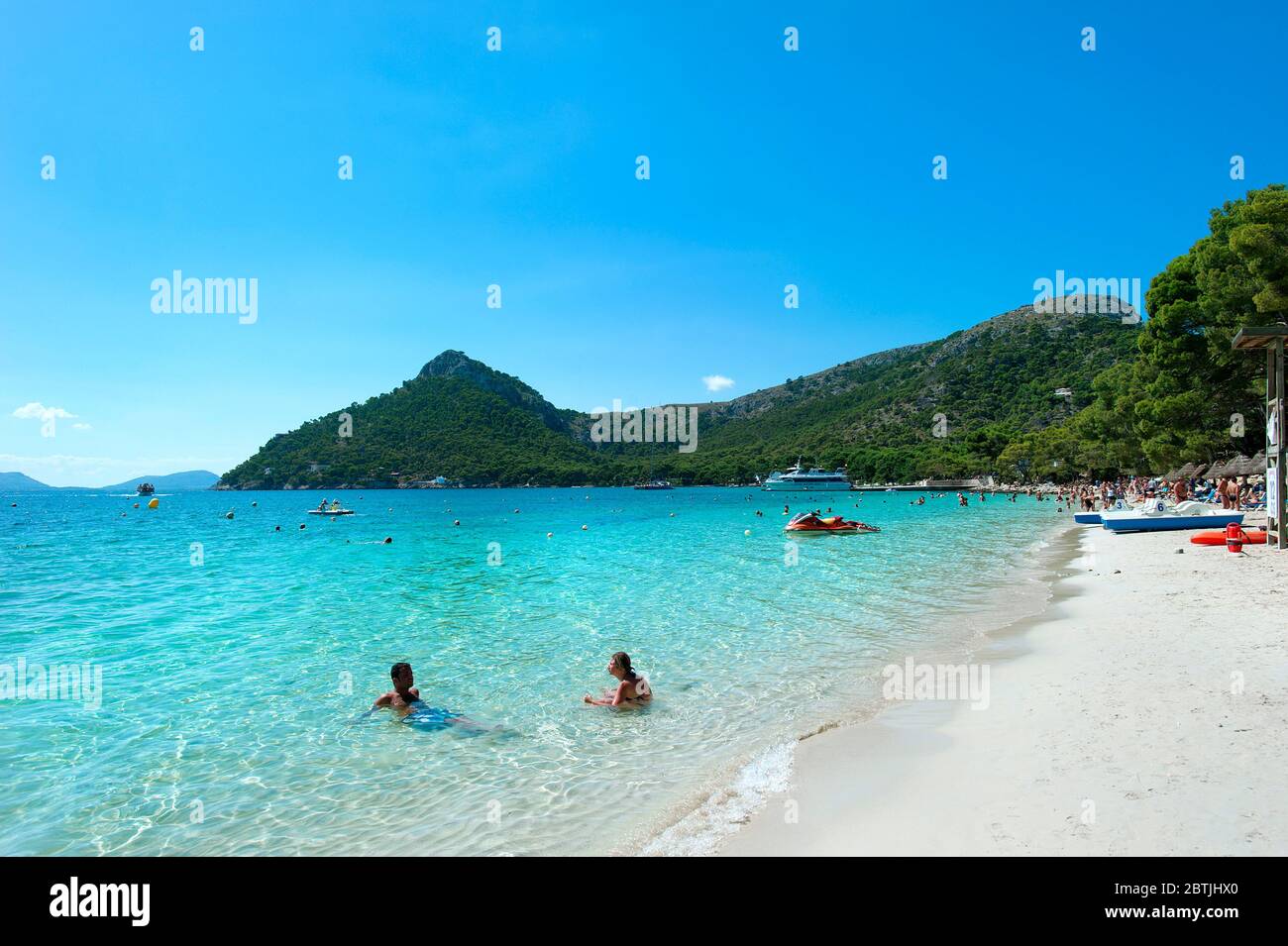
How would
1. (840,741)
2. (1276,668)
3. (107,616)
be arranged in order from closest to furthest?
(840,741), (1276,668), (107,616)

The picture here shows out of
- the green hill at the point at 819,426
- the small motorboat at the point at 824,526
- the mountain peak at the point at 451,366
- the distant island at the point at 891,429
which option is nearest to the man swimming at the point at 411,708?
the small motorboat at the point at 824,526

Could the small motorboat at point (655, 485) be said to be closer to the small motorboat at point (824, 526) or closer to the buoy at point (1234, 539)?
the small motorboat at point (824, 526)

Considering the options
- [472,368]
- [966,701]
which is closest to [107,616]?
[966,701]

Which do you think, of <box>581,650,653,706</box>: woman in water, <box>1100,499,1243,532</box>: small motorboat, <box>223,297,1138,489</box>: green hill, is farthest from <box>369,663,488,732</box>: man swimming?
<box>223,297,1138,489</box>: green hill

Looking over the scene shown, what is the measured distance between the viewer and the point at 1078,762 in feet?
19.2

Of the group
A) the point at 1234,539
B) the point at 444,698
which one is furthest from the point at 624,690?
the point at 1234,539

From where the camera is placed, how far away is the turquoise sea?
602 centimetres

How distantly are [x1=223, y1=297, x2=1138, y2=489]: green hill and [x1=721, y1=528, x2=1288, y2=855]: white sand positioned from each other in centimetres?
13326

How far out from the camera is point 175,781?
698cm

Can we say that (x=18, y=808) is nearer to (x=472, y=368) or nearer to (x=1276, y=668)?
(x=1276, y=668)

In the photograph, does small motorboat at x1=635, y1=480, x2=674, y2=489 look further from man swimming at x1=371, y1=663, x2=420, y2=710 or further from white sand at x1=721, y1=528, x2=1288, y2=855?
man swimming at x1=371, y1=663, x2=420, y2=710

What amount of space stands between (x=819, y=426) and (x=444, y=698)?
18798 centimetres

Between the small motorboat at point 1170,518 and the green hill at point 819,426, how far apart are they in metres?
106
